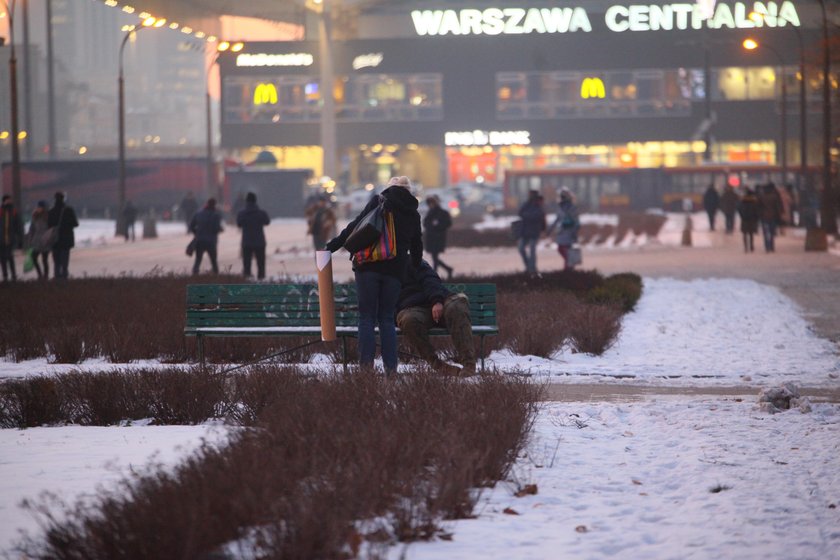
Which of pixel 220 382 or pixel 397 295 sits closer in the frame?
pixel 220 382

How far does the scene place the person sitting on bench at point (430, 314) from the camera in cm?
1155

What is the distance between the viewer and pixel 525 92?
309 ft

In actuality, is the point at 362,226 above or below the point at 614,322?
above

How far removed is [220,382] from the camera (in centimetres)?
1033

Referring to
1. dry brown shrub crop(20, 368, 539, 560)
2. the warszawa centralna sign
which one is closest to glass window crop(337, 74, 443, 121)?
the warszawa centralna sign

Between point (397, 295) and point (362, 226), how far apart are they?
2.22ft

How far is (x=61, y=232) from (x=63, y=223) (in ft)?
0.62

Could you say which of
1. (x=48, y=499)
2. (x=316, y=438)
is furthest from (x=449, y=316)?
(x=48, y=499)

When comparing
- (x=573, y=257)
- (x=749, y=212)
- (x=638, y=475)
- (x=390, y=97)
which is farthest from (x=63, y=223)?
(x=390, y=97)

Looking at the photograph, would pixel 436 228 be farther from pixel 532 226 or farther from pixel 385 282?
pixel 385 282

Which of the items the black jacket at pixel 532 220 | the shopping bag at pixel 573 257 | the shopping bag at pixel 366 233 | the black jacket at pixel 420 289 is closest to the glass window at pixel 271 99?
the black jacket at pixel 532 220

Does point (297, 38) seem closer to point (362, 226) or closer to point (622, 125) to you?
point (622, 125)

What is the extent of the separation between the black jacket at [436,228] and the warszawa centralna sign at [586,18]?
6854 cm

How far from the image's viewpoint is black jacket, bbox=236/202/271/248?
2417 centimetres
